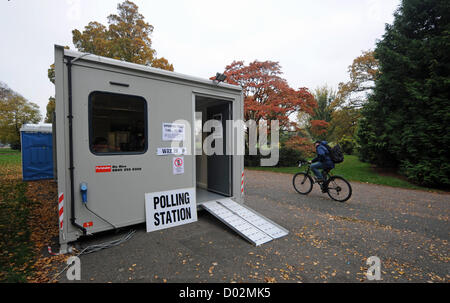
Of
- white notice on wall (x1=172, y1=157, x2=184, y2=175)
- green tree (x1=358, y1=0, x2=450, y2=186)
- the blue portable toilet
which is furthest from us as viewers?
the blue portable toilet

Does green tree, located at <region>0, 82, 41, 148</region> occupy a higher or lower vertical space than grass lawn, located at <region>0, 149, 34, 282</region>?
higher

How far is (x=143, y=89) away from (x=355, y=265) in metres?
3.98

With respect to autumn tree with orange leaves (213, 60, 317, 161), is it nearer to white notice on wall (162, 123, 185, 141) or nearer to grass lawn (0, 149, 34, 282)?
white notice on wall (162, 123, 185, 141)

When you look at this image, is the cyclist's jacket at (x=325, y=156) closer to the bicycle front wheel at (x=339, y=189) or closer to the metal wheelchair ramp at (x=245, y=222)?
the bicycle front wheel at (x=339, y=189)

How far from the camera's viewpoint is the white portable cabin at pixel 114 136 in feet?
9.51

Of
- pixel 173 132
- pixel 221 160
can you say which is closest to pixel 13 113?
pixel 221 160

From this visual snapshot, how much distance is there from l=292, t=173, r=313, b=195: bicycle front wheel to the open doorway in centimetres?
271

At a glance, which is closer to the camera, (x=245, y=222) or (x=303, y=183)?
(x=245, y=222)

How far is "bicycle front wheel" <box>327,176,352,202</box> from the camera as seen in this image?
558 cm

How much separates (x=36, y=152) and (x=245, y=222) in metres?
9.77

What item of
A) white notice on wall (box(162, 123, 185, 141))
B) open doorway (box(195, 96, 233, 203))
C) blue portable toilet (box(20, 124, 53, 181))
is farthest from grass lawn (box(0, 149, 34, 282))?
blue portable toilet (box(20, 124, 53, 181))

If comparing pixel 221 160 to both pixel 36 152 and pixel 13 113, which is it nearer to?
pixel 36 152

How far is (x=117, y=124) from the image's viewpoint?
11.0 ft

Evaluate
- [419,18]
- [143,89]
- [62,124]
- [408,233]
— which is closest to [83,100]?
[62,124]
